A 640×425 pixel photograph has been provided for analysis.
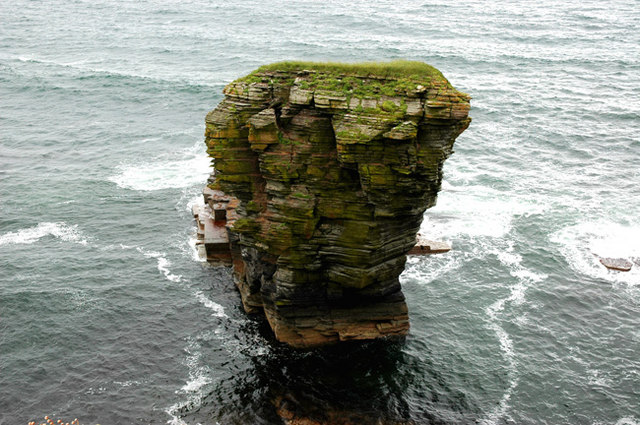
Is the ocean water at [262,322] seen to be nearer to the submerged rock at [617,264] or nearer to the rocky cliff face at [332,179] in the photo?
the submerged rock at [617,264]

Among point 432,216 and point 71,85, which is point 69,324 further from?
point 71,85

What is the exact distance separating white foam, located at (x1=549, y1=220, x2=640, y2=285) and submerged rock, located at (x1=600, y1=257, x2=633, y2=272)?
1.29 feet

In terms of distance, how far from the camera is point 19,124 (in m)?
95.9

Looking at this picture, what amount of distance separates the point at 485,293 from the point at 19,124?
3143 inches

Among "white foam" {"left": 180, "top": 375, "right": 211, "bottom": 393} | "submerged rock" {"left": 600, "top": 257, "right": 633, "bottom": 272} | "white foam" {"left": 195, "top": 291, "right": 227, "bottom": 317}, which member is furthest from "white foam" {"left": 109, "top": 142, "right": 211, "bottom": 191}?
"submerged rock" {"left": 600, "top": 257, "right": 633, "bottom": 272}

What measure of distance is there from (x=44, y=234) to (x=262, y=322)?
29.2m

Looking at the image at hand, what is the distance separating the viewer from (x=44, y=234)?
63250mm

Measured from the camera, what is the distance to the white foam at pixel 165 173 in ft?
250

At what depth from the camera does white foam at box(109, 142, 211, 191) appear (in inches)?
3004

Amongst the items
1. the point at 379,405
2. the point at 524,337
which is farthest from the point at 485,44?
the point at 379,405

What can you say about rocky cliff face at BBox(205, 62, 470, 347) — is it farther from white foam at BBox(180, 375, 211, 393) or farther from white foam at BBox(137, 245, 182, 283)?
white foam at BBox(137, 245, 182, 283)

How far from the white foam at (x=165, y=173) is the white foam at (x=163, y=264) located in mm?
16763

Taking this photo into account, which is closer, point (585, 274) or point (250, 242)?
point (250, 242)

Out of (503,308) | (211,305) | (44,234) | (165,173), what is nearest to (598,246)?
(503,308)
